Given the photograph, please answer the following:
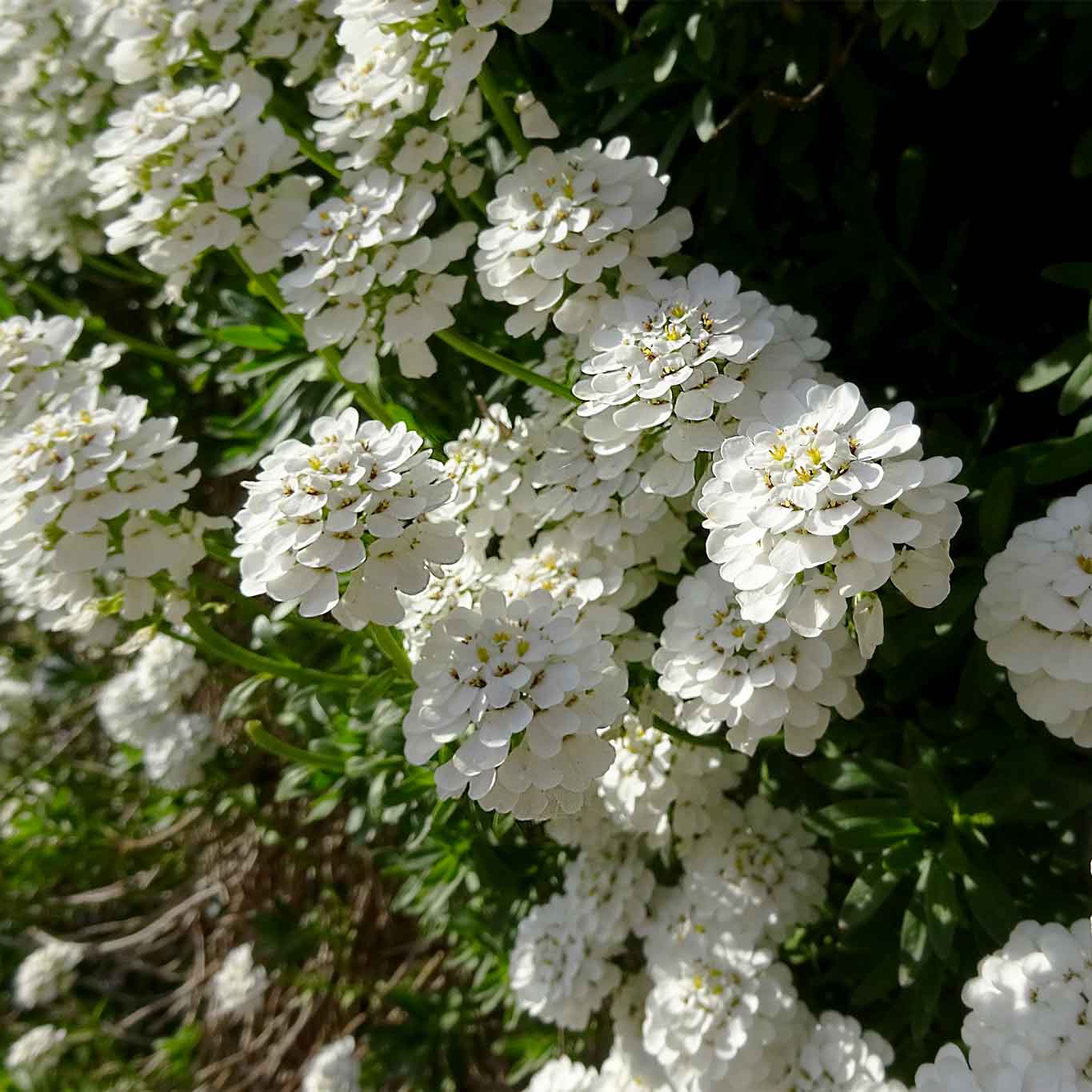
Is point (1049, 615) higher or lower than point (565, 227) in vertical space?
lower

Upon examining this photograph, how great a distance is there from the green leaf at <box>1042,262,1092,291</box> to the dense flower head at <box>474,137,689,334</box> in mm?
658

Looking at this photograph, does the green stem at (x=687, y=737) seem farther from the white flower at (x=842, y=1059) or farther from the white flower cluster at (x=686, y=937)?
the white flower at (x=842, y=1059)

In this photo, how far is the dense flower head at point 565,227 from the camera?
1646 millimetres

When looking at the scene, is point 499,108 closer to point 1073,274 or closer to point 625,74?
point 625,74

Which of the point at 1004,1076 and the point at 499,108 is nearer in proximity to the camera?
the point at 1004,1076

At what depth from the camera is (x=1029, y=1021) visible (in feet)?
→ 4.56

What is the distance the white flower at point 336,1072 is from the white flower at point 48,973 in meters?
1.26

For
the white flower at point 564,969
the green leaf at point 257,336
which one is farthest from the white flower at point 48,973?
the green leaf at point 257,336

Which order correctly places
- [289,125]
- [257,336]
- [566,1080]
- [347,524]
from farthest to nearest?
1. [257,336]
2. [289,125]
3. [566,1080]
4. [347,524]

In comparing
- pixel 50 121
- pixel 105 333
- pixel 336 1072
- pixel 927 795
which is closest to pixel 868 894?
pixel 927 795

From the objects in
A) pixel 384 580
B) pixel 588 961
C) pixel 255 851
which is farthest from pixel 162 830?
pixel 384 580

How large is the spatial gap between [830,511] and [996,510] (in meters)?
0.52

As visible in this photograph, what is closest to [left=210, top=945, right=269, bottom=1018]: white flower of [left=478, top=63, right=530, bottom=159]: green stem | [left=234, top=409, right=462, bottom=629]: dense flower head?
[left=234, top=409, right=462, bottom=629]: dense flower head

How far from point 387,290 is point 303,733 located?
1.20 metres
